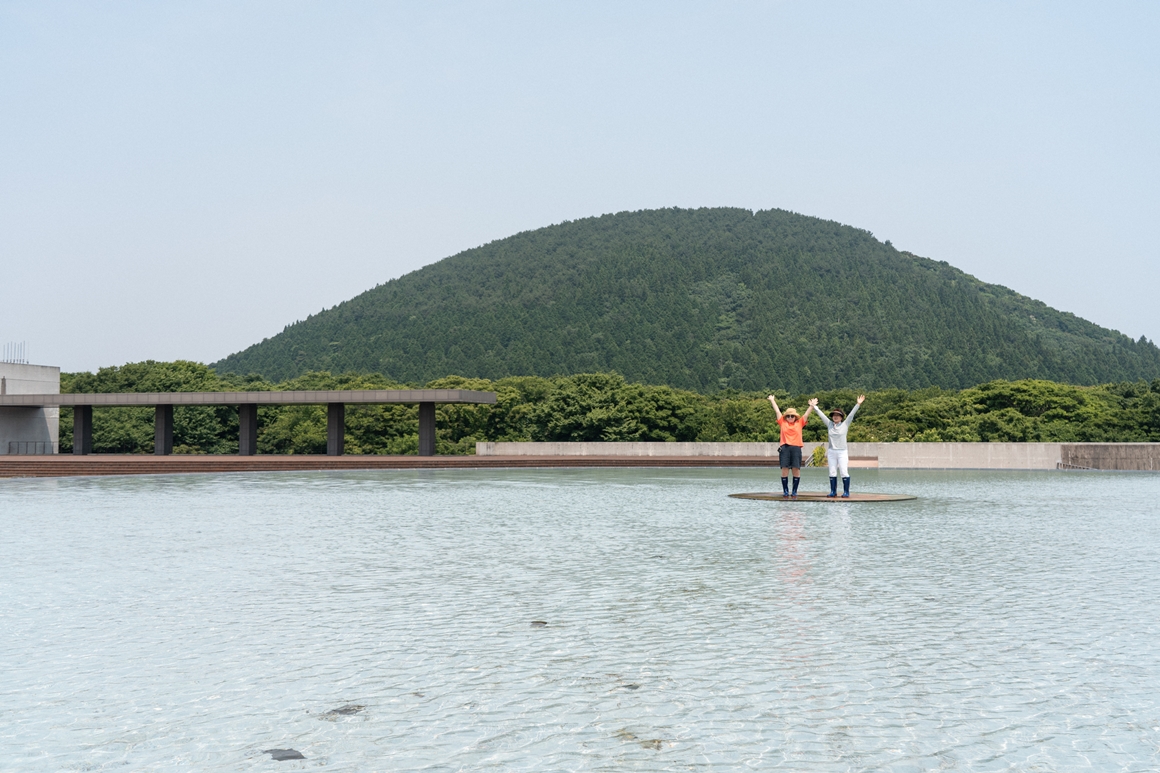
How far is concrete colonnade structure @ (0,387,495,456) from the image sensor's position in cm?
4003

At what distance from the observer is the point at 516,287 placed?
504 ft

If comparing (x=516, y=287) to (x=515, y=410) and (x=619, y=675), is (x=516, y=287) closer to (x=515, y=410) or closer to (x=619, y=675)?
(x=515, y=410)

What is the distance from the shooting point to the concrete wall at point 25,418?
4628cm

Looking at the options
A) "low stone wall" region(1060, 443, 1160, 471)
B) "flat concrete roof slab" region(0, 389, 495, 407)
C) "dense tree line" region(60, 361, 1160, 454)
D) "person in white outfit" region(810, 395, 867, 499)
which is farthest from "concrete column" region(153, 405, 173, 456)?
"low stone wall" region(1060, 443, 1160, 471)

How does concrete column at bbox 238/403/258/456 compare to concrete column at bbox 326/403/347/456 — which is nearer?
concrete column at bbox 238/403/258/456

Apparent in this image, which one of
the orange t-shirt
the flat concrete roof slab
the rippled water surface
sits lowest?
the rippled water surface

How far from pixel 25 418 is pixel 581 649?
48.1 metres

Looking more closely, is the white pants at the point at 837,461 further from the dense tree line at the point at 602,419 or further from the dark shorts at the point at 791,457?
the dense tree line at the point at 602,419

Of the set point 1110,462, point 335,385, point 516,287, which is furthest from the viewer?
point 516,287

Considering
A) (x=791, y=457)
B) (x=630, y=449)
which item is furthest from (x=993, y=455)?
(x=791, y=457)

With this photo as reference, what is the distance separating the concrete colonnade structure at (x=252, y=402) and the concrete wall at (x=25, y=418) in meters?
2.10

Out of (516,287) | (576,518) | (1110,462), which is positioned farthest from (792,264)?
(576,518)

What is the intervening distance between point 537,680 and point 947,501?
14967 mm

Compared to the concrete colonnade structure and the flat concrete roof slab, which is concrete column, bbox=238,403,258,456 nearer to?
the concrete colonnade structure
